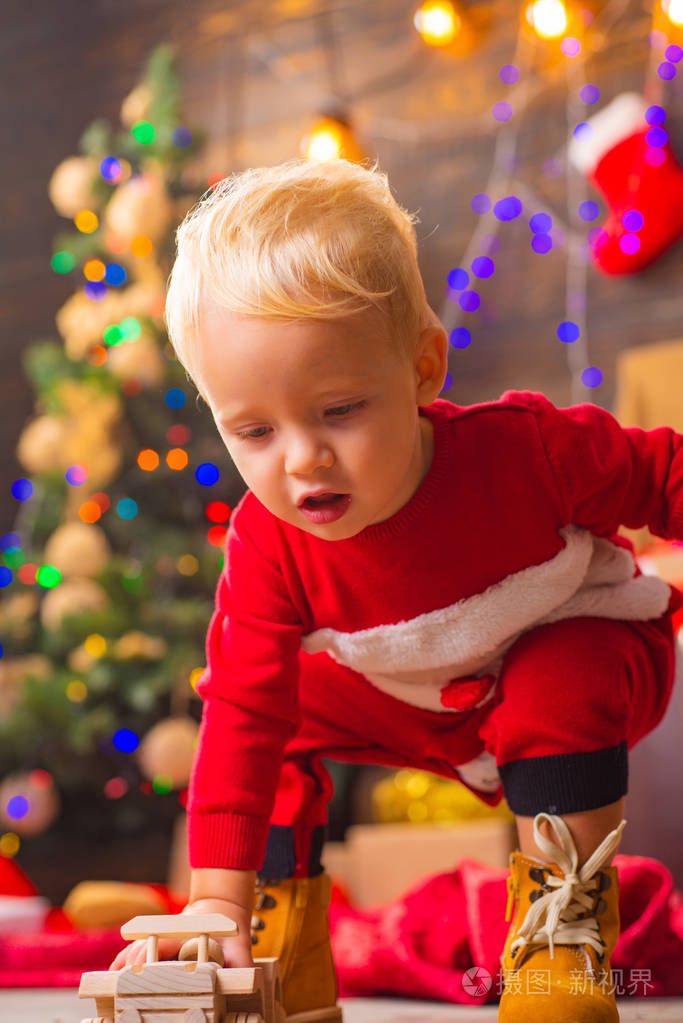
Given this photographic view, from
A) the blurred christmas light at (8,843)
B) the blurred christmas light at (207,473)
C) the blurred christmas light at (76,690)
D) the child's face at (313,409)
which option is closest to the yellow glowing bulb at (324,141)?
the blurred christmas light at (207,473)

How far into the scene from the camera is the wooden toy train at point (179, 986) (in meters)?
0.64

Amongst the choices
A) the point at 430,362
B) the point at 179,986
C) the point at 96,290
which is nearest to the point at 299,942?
the point at 179,986

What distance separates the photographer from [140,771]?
8.04 ft

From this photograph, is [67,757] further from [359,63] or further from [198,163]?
[359,63]

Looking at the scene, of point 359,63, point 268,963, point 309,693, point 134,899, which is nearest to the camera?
point 268,963

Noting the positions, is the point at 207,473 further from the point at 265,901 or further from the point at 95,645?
the point at 265,901

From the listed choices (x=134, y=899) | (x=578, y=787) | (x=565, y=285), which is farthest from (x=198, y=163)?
(x=578, y=787)

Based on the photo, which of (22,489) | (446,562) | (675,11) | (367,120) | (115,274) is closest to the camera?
(446,562)

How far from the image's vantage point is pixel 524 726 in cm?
80

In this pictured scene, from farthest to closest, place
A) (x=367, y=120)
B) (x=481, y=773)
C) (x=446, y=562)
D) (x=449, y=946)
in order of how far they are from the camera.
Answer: (x=367, y=120), (x=449, y=946), (x=481, y=773), (x=446, y=562)

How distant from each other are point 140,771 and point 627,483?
1820 millimetres

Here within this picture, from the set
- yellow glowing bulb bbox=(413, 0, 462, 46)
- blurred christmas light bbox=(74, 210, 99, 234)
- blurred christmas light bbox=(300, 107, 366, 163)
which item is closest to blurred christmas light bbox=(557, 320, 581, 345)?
blurred christmas light bbox=(300, 107, 366, 163)

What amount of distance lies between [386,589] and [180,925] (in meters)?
0.30

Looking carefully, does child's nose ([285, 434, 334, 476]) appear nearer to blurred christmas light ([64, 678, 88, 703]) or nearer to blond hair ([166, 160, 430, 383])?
blond hair ([166, 160, 430, 383])
